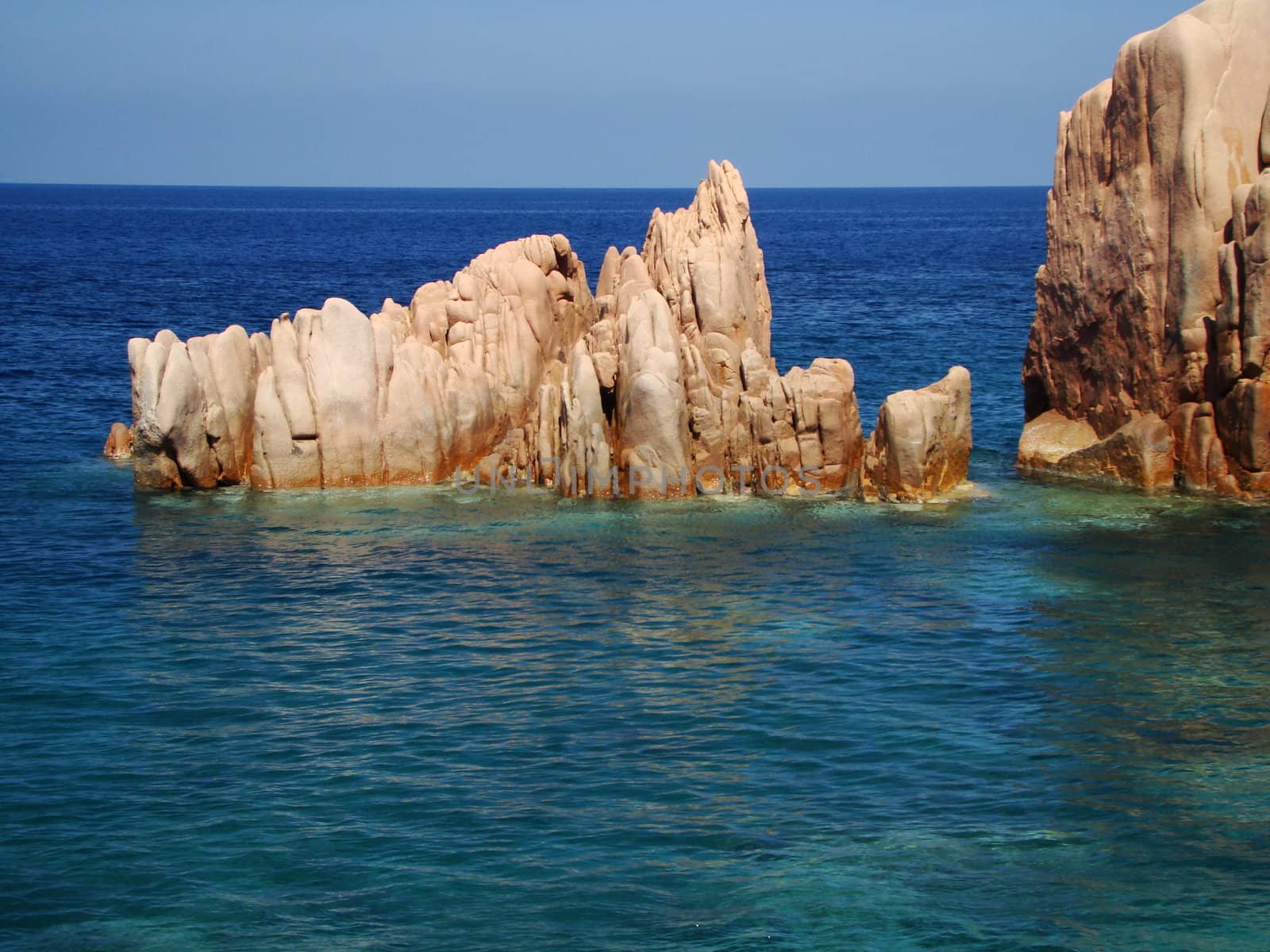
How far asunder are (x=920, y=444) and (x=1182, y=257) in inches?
351

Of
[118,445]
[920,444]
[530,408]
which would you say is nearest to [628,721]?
[920,444]

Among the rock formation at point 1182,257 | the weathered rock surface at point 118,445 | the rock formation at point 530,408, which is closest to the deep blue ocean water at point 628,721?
the rock formation at point 530,408

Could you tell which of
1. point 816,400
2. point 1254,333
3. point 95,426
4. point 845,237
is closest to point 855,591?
point 816,400

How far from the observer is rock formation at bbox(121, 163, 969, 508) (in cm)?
4012

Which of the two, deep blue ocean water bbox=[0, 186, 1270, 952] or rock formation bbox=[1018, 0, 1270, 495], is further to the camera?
rock formation bbox=[1018, 0, 1270, 495]

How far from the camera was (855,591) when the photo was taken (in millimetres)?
32469

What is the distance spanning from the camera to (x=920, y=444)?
3897 centimetres

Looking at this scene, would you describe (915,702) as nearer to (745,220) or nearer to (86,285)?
(745,220)

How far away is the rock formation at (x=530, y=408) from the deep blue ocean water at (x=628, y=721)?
1.27m

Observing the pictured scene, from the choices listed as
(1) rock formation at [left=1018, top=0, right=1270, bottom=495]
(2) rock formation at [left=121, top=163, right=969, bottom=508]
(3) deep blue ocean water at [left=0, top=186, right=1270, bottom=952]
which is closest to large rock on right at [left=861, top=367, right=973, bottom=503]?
(2) rock formation at [left=121, top=163, right=969, bottom=508]

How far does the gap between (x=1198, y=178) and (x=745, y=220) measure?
1330 cm

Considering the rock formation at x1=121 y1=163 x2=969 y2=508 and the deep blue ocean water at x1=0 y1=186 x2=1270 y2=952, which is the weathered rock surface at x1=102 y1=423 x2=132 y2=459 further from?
the rock formation at x1=121 y1=163 x2=969 y2=508

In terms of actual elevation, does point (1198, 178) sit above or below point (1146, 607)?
above

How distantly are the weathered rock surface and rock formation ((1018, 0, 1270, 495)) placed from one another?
1162 inches
